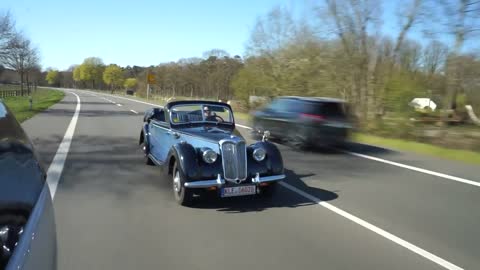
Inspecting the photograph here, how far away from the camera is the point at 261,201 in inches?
277

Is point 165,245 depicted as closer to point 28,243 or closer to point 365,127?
point 28,243

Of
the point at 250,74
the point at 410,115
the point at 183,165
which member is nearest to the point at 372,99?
the point at 410,115

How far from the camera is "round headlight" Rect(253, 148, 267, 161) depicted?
703 cm

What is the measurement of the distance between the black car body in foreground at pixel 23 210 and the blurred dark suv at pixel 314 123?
11.4 meters

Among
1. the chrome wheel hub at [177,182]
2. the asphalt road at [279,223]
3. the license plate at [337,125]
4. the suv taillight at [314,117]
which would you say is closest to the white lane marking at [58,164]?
the asphalt road at [279,223]

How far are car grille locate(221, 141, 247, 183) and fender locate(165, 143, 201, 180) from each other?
43 centimetres

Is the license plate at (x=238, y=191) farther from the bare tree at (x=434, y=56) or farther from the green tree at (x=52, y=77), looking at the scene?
the green tree at (x=52, y=77)

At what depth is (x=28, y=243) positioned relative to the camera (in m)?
1.77

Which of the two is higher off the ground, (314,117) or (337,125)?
(314,117)

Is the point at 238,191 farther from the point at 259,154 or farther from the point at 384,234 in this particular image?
the point at 384,234

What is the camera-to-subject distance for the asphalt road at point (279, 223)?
4.54m

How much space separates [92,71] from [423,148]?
4717 inches

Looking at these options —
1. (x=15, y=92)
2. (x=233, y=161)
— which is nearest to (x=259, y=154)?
(x=233, y=161)

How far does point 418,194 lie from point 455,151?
22.2 ft
